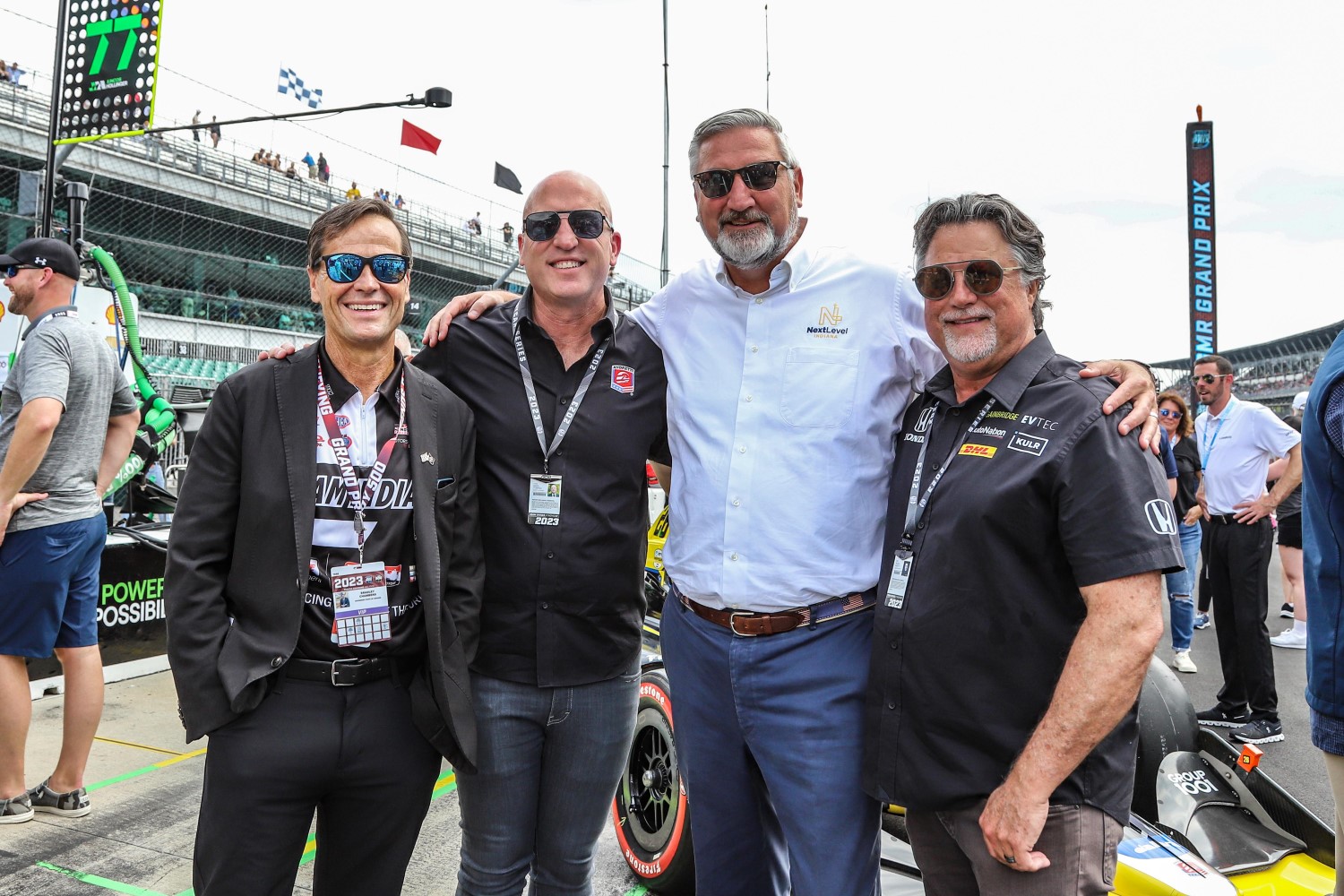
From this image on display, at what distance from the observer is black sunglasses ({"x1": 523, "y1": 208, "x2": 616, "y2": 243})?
2.53 metres

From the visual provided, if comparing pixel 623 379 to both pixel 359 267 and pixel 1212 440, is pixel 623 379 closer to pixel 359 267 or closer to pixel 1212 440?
pixel 359 267

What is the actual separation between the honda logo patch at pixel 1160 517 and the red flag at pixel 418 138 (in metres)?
17.7

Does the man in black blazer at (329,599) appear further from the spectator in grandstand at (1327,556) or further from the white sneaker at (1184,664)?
the white sneaker at (1184,664)

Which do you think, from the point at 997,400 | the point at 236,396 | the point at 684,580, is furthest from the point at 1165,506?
the point at 236,396

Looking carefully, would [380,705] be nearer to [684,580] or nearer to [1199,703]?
[684,580]

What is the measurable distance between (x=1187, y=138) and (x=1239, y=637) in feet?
56.7

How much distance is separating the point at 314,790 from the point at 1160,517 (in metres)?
1.87

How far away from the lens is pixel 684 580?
2344 millimetres

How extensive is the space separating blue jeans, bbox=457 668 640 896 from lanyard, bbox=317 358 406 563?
21.9 inches

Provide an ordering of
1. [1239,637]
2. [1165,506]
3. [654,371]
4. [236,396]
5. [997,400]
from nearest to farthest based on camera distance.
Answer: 1. [1165,506]
2. [997,400]
3. [236,396]
4. [654,371]
5. [1239,637]

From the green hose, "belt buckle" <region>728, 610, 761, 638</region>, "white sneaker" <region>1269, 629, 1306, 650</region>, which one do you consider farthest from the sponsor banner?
"belt buckle" <region>728, 610, 761, 638</region>

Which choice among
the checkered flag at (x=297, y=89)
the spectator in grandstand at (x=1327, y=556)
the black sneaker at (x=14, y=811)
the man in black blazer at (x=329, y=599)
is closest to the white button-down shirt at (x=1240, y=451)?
the spectator in grandstand at (x=1327, y=556)

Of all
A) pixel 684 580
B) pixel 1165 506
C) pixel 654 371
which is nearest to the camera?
pixel 1165 506

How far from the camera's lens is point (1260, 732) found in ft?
17.7
